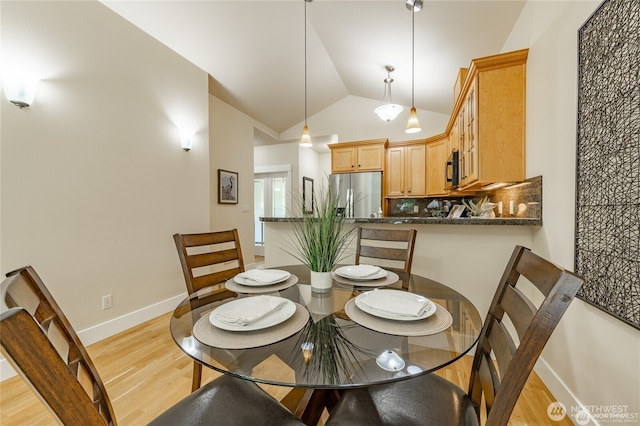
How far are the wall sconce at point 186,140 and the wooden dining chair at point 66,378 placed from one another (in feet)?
8.42

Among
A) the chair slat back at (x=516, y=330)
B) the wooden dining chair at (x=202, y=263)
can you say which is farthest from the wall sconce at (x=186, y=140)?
the chair slat back at (x=516, y=330)

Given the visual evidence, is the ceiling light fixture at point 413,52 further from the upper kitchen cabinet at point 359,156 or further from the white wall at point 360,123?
the upper kitchen cabinet at point 359,156

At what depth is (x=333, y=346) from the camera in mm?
802

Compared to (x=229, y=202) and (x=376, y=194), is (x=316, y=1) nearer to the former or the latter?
(x=229, y=202)

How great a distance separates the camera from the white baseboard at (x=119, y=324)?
1.98m

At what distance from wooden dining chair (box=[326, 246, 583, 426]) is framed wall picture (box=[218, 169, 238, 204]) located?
3482mm

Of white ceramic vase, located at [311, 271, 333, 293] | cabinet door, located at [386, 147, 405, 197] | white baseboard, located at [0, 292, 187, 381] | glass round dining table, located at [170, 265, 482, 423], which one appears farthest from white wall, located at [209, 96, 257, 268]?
glass round dining table, located at [170, 265, 482, 423]

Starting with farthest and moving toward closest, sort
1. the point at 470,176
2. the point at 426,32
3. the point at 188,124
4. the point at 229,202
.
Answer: the point at 229,202, the point at 188,124, the point at 426,32, the point at 470,176

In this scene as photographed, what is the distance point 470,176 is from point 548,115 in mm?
813

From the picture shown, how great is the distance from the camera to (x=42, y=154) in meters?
1.93

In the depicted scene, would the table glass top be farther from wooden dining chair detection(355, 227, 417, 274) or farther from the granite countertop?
the granite countertop

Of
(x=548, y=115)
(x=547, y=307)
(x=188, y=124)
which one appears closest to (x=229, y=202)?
(x=188, y=124)

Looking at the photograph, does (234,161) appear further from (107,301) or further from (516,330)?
(516,330)

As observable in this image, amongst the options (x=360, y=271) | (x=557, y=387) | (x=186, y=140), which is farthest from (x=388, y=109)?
(x=557, y=387)
